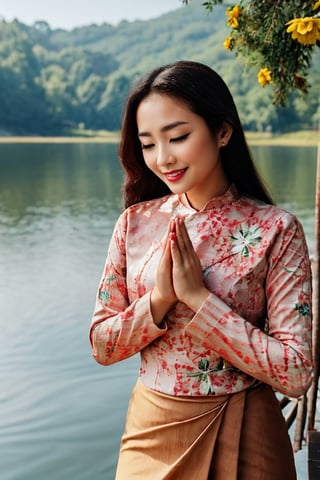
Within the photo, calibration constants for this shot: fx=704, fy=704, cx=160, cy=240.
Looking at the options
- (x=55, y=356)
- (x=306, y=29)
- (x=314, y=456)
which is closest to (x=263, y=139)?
(x=55, y=356)

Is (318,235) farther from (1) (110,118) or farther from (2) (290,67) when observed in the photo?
(1) (110,118)

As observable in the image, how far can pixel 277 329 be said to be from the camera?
1275mm

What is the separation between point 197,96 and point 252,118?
55926mm

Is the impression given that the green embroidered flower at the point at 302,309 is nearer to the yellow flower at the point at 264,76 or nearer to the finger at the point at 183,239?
the finger at the point at 183,239

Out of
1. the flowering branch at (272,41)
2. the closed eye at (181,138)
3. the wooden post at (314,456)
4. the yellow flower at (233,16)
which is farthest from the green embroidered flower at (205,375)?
the yellow flower at (233,16)

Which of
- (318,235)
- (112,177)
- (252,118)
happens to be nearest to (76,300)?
(318,235)

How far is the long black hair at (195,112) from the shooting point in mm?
1325

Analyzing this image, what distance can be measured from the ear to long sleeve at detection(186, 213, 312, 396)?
0.21m

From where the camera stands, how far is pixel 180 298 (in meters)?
1.29

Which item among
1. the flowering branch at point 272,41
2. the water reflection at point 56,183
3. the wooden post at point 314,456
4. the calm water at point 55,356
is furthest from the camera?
the water reflection at point 56,183

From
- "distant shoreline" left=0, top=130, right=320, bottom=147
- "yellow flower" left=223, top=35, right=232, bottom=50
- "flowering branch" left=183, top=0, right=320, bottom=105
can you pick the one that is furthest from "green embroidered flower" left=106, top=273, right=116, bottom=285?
"distant shoreline" left=0, top=130, right=320, bottom=147

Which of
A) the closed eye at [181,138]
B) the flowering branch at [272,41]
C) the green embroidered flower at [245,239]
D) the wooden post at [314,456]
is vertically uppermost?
the flowering branch at [272,41]

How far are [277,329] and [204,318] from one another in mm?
134

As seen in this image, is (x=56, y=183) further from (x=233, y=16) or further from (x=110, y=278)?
(x=110, y=278)
